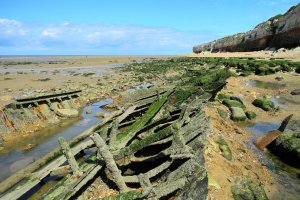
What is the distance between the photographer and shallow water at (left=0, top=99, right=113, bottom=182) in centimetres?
941

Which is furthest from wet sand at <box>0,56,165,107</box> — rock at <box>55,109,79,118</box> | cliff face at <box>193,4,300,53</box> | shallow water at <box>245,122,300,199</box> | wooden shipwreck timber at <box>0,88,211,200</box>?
cliff face at <box>193,4,300,53</box>

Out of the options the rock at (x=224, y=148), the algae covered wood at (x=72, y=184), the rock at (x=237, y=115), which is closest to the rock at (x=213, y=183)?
the rock at (x=224, y=148)

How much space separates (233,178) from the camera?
740 centimetres

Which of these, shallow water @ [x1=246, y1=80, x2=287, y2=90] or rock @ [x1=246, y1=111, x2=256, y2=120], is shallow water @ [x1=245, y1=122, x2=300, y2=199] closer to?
rock @ [x1=246, y1=111, x2=256, y2=120]

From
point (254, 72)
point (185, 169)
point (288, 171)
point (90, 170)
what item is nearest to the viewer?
point (185, 169)

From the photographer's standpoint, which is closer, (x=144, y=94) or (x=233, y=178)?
(x=233, y=178)

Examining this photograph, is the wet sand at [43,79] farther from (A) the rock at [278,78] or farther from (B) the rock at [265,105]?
(A) the rock at [278,78]

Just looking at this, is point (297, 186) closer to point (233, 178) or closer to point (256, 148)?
point (233, 178)

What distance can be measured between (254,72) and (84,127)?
2164 centimetres

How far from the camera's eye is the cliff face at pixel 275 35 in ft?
143

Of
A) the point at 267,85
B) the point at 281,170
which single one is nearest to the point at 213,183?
the point at 281,170

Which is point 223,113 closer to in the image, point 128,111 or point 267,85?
point 128,111

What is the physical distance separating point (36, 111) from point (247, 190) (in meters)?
10.9

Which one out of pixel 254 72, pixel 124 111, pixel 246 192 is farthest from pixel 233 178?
pixel 254 72
